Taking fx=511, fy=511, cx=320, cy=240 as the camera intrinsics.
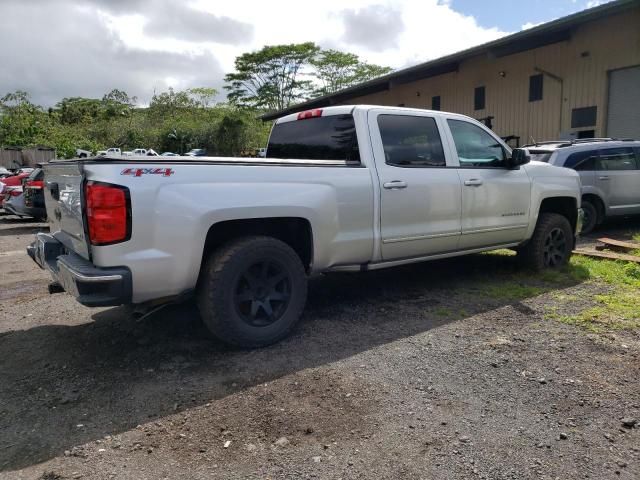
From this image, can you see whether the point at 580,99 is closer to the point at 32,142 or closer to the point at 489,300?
the point at 489,300

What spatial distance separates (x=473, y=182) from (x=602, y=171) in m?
5.61

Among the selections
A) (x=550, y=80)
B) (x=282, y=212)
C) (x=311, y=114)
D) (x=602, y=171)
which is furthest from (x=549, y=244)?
(x=550, y=80)

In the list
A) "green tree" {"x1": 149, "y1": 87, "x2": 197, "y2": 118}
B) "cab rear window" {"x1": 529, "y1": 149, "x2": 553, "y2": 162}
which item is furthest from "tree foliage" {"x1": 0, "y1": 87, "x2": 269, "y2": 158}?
"cab rear window" {"x1": 529, "y1": 149, "x2": 553, "y2": 162}

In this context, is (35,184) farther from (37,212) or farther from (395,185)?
(395,185)

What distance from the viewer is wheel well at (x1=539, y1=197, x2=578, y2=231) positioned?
253 inches

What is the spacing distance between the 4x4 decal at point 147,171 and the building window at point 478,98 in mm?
17598

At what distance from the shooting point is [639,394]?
3.19 metres

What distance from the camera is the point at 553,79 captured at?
1622 cm

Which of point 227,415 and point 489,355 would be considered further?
point 489,355

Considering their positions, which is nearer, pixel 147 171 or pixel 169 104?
pixel 147 171

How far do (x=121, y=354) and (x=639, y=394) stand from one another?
359 cm

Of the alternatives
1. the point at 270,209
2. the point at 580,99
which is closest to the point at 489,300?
the point at 270,209

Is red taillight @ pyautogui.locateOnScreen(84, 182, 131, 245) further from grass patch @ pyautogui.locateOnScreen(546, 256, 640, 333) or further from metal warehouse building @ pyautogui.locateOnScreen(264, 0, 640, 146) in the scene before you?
metal warehouse building @ pyautogui.locateOnScreen(264, 0, 640, 146)

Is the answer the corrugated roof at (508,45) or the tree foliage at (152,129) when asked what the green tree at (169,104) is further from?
the corrugated roof at (508,45)
